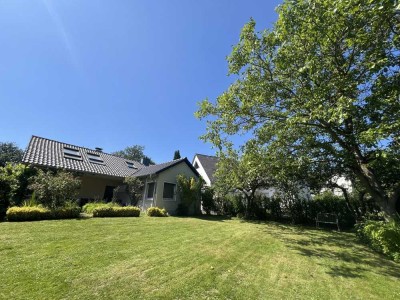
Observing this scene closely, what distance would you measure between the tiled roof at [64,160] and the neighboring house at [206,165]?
9.71m

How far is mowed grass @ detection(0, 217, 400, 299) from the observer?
12.7 feet

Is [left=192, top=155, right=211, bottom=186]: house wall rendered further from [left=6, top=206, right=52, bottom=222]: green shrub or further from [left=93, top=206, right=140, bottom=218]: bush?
[left=6, top=206, right=52, bottom=222]: green shrub

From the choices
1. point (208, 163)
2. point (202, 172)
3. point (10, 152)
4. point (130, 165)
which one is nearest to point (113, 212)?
point (130, 165)

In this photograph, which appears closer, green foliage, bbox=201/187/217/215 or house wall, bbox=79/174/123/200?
house wall, bbox=79/174/123/200

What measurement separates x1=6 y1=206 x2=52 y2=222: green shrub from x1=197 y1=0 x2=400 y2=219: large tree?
8963mm

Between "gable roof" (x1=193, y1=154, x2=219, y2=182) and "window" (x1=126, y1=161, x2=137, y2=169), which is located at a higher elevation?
"gable roof" (x1=193, y1=154, x2=219, y2=182)

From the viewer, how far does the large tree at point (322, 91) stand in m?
7.25

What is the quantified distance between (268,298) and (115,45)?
1280 centimetres

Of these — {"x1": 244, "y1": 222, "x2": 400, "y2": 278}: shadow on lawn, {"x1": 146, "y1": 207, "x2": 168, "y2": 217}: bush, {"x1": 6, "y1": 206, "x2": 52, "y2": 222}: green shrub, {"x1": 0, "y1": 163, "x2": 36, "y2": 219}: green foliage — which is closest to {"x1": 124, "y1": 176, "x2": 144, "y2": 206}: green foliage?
{"x1": 146, "y1": 207, "x2": 168, "y2": 217}: bush

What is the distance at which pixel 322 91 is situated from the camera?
26.1 ft

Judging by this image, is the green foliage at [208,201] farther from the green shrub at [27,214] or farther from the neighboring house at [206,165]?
the green shrub at [27,214]

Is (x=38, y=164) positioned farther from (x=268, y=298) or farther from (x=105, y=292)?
(x=268, y=298)

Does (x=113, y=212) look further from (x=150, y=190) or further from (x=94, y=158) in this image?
(x=94, y=158)

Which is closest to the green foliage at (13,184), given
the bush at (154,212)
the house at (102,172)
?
the house at (102,172)
